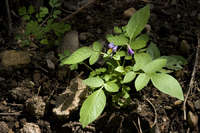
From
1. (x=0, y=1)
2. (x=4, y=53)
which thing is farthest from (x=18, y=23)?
(x=4, y=53)

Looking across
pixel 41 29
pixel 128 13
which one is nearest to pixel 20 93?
pixel 41 29

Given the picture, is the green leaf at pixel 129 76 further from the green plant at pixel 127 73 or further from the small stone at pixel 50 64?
the small stone at pixel 50 64

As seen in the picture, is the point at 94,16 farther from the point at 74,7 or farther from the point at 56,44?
the point at 56,44

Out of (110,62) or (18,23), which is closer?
(110,62)

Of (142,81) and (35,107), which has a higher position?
(142,81)

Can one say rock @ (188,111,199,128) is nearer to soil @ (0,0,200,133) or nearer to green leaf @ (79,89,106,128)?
soil @ (0,0,200,133)

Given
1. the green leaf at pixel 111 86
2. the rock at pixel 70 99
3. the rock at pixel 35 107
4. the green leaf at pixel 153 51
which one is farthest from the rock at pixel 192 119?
the rock at pixel 35 107

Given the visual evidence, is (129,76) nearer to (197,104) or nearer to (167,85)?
(167,85)
